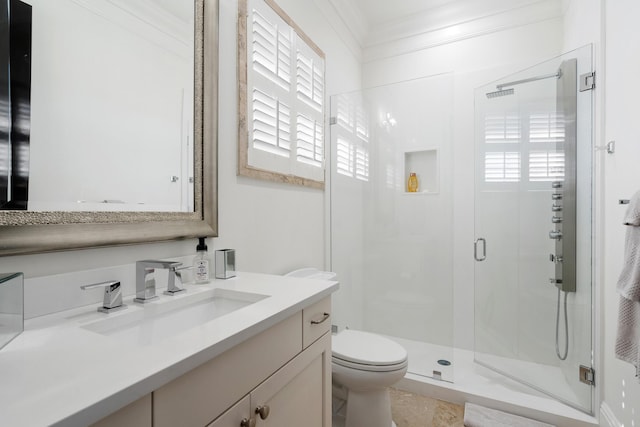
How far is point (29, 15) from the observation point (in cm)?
78

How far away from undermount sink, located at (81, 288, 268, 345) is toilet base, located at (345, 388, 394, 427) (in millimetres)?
969

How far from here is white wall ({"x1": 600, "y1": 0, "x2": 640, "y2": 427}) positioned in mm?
1340

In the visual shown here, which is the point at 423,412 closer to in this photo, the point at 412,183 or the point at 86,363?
the point at 412,183

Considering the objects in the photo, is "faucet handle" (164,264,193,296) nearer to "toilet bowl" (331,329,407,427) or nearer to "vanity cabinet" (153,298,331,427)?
"vanity cabinet" (153,298,331,427)

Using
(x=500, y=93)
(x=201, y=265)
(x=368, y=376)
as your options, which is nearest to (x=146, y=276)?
(x=201, y=265)

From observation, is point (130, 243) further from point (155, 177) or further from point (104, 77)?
point (104, 77)

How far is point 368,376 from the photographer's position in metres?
1.51

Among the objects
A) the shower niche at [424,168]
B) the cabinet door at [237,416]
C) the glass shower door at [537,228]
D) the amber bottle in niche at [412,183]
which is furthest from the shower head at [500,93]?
the cabinet door at [237,416]

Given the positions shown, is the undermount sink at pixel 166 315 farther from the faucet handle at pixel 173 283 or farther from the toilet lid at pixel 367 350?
the toilet lid at pixel 367 350

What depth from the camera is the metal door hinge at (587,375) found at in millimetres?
1724

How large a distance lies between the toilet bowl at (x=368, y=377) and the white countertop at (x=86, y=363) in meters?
0.87

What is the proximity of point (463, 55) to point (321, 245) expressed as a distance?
6.39ft

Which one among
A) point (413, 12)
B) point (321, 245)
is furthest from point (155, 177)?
point (413, 12)

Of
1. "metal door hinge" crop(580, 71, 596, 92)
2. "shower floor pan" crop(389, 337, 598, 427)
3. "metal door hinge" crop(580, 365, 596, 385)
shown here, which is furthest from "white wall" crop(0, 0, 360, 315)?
"metal door hinge" crop(580, 365, 596, 385)
